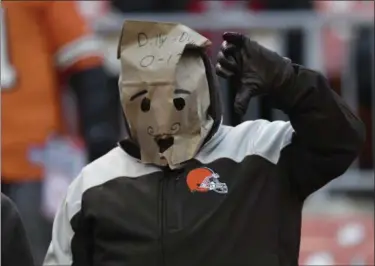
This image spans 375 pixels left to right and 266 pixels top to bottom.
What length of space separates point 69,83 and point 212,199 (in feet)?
5.84

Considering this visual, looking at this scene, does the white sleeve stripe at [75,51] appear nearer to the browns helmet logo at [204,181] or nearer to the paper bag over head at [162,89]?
the paper bag over head at [162,89]

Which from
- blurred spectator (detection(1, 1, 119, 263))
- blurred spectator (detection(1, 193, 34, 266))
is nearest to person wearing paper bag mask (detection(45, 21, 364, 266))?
blurred spectator (detection(1, 193, 34, 266))

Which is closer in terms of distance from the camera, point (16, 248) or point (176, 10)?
point (16, 248)

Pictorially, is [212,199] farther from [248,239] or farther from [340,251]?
[340,251]

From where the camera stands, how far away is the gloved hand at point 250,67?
121 inches

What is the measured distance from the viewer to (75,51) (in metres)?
4.86

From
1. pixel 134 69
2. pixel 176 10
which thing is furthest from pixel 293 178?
pixel 176 10

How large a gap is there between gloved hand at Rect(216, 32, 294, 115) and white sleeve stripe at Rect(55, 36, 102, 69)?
1.79 meters

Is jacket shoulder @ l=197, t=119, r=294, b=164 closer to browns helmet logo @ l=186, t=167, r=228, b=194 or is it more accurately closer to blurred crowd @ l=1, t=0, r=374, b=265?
browns helmet logo @ l=186, t=167, r=228, b=194

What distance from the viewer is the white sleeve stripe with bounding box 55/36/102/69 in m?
4.85

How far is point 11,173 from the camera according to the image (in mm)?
4836

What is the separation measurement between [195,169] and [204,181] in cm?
5

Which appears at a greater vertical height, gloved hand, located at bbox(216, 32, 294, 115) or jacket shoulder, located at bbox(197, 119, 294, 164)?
gloved hand, located at bbox(216, 32, 294, 115)

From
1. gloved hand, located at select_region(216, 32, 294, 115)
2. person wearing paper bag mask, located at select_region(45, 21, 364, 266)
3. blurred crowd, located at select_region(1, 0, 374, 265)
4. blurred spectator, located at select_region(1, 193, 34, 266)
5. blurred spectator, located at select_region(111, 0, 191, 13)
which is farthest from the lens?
blurred spectator, located at select_region(111, 0, 191, 13)
